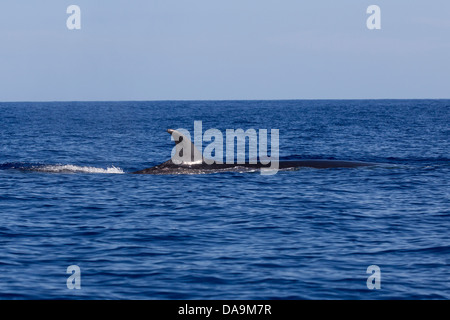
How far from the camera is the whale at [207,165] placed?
2605 cm

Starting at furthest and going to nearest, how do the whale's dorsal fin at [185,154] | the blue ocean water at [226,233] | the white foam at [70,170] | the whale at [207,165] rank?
the white foam at [70,170] → the whale at [207,165] → the whale's dorsal fin at [185,154] → the blue ocean water at [226,233]

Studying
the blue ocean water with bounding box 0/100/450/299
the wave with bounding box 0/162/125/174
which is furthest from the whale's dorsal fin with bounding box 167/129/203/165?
A: the wave with bounding box 0/162/125/174

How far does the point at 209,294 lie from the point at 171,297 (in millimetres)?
→ 611

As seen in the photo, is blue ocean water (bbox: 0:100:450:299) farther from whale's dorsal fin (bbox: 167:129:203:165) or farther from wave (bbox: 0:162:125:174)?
whale's dorsal fin (bbox: 167:129:203:165)

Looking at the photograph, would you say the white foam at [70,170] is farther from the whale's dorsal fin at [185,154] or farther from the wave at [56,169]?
the whale's dorsal fin at [185,154]

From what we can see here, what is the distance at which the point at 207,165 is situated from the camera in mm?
26656

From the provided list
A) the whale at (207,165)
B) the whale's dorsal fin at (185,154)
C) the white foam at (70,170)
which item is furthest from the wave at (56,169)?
the whale's dorsal fin at (185,154)

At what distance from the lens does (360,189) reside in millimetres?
21938

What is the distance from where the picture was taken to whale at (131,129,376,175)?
26.0 m

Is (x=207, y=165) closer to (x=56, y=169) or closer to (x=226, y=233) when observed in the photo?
(x=56, y=169)

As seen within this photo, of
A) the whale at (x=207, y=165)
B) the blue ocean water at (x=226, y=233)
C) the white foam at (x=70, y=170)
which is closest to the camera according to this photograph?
the blue ocean water at (x=226, y=233)

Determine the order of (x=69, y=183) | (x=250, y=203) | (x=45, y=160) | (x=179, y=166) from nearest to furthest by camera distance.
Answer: (x=250, y=203) → (x=69, y=183) → (x=179, y=166) → (x=45, y=160)
